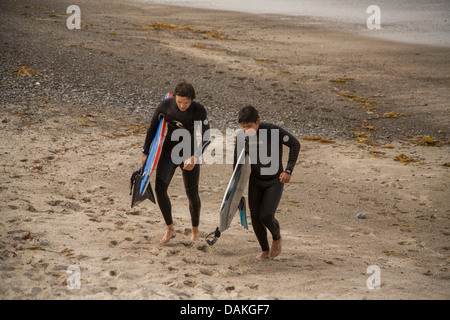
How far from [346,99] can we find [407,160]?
4035 mm

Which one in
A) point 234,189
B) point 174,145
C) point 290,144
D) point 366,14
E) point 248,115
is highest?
point 366,14

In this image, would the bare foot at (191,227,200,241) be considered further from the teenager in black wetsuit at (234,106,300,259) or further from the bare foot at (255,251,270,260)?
the teenager in black wetsuit at (234,106,300,259)

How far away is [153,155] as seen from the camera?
17.6ft

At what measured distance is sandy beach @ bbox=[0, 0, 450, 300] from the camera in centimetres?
468

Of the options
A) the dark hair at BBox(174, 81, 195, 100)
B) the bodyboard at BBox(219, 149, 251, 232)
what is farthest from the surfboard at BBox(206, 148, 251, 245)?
the dark hair at BBox(174, 81, 195, 100)

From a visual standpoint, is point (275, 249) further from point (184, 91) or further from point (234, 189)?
point (184, 91)

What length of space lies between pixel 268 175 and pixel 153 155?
4.29 feet

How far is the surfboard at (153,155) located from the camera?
5336mm

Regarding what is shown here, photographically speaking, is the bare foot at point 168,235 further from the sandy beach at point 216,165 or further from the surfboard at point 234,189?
the surfboard at point 234,189

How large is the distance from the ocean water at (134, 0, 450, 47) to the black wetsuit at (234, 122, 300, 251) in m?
16.1

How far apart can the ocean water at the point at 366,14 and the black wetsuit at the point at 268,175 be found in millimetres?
16053

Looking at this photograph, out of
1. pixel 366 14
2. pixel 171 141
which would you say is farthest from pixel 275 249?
pixel 366 14

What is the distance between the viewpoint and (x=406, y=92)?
44.7ft

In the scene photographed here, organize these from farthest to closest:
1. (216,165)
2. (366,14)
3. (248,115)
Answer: (366,14), (216,165), (248,115)
